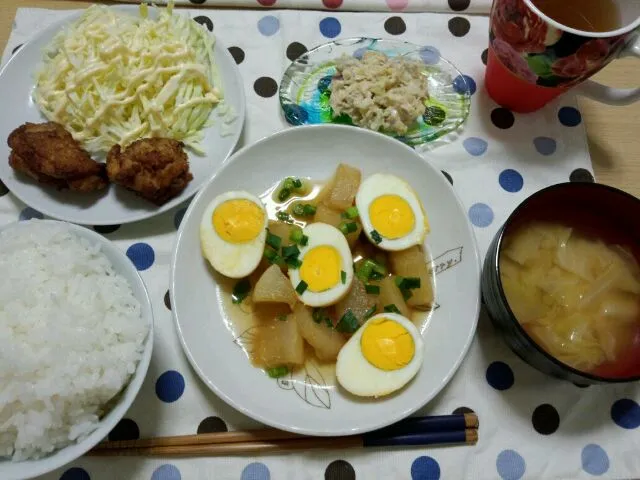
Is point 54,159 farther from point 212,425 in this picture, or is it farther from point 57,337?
point 212,425

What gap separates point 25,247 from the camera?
1297 mm

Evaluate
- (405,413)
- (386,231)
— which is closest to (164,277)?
(386,231)

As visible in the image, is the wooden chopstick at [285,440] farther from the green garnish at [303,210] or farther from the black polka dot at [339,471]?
the green garnish at [303,210]

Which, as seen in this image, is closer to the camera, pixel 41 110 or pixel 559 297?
pixel 559 297

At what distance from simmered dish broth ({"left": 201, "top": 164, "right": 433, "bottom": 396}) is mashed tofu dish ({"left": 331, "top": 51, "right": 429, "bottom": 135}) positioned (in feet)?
0.72

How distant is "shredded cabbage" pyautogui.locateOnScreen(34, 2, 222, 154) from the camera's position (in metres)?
1.67

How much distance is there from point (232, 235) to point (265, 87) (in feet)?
2.10

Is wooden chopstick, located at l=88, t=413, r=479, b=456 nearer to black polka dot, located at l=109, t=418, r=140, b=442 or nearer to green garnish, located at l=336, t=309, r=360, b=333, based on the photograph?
black polka dot, located at l=109, t=418, r=140, b=442

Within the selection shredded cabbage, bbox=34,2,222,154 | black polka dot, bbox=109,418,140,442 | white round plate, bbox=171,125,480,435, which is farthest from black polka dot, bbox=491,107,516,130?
black polka dot, bbox=109,418,140,442

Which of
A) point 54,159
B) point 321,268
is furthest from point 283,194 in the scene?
point 54,159

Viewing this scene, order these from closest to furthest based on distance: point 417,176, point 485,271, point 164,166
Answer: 1. point 485,271
2. point 164,166
3. point 417,176

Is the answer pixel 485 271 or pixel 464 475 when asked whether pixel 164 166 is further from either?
pixel 464 475

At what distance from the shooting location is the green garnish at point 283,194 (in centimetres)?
168

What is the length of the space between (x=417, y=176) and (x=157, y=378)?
98cm
